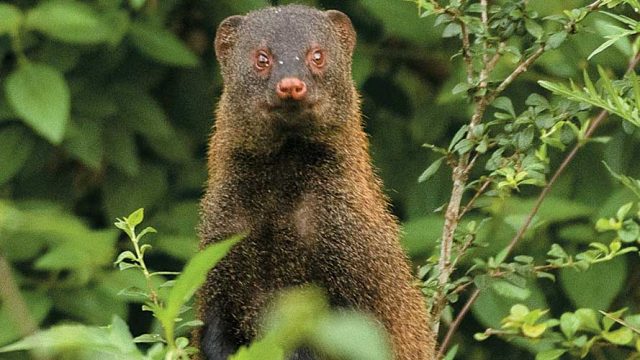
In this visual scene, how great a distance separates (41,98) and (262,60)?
3.83 feet

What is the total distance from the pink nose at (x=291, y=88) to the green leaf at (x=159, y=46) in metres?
1.52

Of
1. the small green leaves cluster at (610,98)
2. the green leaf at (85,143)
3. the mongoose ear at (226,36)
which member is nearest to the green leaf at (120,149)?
the green leaf at (85,143)

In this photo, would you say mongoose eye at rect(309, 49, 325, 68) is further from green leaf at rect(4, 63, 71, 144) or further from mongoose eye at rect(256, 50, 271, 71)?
green leaf at rect(4, 63, 71, 144)

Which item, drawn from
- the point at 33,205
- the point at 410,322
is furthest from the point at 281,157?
the point at 33,205

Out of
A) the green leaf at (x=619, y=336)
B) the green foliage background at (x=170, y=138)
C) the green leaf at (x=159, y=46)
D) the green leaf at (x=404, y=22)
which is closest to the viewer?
the green leaf at (x=619, y=336)

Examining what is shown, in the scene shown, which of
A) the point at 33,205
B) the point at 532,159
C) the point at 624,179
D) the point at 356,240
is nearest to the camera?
the point at 624,179

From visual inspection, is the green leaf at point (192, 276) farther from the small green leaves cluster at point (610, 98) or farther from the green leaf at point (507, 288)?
the green leaf at point (507, 288)

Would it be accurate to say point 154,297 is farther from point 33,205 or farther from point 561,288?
point 561,288

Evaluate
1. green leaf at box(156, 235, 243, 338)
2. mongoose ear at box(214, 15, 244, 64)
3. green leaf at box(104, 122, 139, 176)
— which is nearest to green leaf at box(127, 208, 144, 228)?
green leaf at box(156, 235, 243, 338)

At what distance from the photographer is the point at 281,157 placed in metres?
2.39

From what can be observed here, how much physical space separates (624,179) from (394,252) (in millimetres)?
586

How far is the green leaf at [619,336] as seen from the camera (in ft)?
6.90

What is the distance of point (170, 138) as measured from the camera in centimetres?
399

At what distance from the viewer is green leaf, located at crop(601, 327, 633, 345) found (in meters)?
2.10
